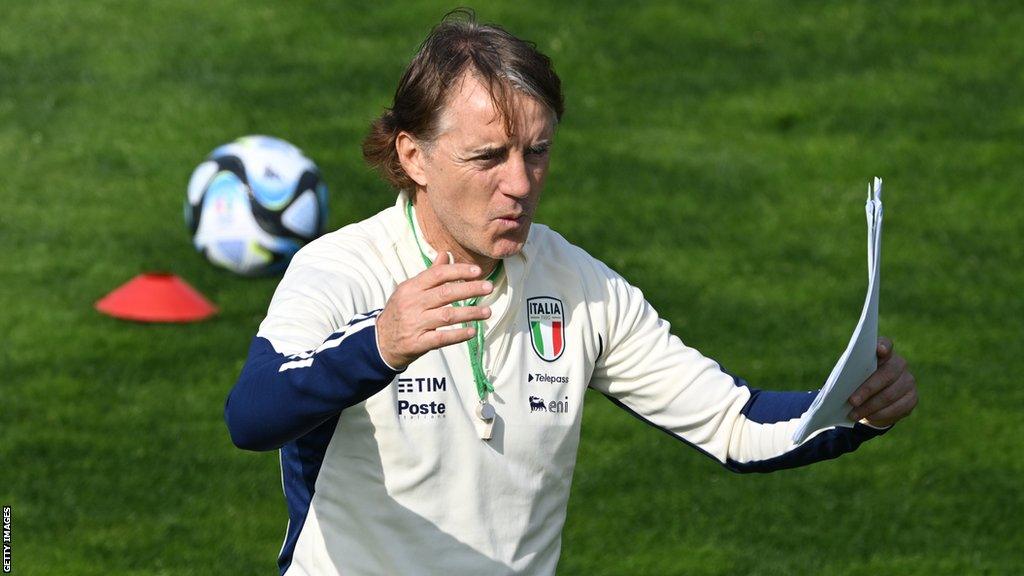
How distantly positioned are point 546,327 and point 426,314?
3.21 ft

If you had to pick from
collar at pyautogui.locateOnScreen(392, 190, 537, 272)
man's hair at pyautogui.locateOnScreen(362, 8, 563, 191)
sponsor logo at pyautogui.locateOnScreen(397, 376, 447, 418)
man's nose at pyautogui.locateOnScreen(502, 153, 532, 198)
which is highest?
man's hair at pyautogui.locateOnScreen(362, 8, 563, 191)

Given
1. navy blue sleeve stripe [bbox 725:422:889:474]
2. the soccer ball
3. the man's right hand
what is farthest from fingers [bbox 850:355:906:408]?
the soccer ball

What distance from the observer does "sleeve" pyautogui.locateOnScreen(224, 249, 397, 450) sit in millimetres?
3596

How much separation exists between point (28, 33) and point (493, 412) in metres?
11.7

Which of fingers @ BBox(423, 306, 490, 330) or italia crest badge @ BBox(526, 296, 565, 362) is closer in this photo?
fingers @ BBox(423, 306, 490, 330)

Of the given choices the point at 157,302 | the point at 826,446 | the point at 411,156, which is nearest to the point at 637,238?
the point at 157,302

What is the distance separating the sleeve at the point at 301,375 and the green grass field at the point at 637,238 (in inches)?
115

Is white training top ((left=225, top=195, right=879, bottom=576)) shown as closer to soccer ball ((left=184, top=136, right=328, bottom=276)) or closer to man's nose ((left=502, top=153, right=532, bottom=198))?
man's nose ((left=502, top=153, right=532, bottom=198))

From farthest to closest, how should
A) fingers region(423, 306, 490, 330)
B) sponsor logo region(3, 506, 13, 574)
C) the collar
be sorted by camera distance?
sponsor logo region(3, 506, 13, 574), the collar, fingers region(423, 306, 490, 330)

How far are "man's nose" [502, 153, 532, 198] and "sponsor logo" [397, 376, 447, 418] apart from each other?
53 centimetres

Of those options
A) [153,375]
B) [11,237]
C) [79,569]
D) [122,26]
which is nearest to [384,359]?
[79,569]

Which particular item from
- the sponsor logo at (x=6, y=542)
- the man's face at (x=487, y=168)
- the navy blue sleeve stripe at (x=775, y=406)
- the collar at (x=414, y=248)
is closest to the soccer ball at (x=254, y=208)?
the sponsor logo at (x=6, y=542)

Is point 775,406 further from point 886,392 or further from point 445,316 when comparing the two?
point 445,316

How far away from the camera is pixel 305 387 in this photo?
3635 millimetres
